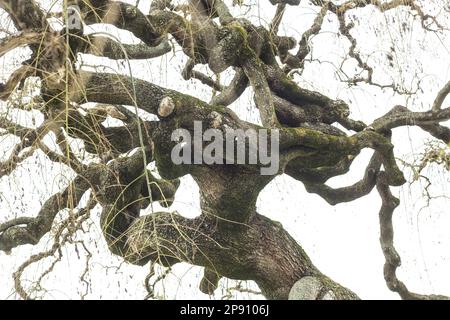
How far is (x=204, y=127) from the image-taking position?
2.83m

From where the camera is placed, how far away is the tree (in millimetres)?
2365

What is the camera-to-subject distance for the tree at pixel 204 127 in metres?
2.37

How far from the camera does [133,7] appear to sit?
105 inches

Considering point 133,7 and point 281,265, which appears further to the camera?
point 281,265

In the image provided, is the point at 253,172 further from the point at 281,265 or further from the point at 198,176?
the point at 281,265

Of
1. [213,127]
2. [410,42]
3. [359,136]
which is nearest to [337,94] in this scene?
[359,136]

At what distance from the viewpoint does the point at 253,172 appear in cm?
293

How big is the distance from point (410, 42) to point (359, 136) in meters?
0.55
